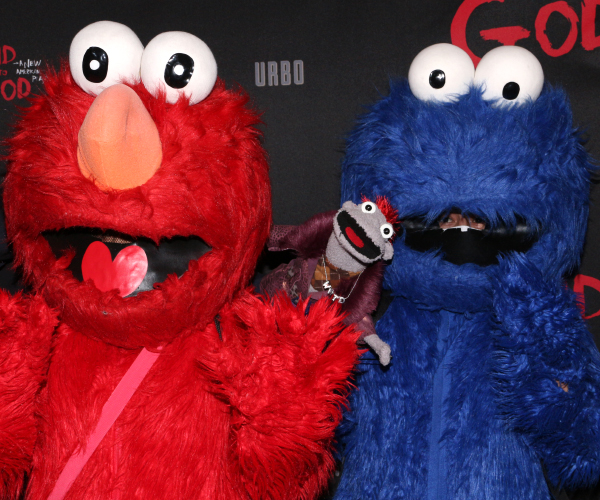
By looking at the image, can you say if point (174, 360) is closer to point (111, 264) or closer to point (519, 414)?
point (111, 264)

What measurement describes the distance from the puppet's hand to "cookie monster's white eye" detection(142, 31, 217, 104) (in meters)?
0.48

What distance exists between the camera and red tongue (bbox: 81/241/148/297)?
3.12 ft

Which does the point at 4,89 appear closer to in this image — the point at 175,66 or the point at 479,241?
the point at 175,66

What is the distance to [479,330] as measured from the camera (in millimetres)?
1102

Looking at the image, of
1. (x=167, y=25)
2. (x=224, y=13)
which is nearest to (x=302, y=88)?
(x=224, y=13)

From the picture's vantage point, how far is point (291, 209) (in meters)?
1.54

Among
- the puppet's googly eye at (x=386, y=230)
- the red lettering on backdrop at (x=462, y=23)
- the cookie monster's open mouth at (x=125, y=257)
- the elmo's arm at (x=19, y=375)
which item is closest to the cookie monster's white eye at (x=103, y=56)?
the cookie monster's open mouth at (x=125, y=257)

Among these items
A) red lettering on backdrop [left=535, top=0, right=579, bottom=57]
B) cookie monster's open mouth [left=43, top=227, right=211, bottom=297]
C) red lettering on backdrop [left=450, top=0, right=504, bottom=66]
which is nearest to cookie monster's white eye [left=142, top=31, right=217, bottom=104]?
cookie monster's open mouth [left=43, top=227, right=211, bottom=297]

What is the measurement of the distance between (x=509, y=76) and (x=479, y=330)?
450 mm

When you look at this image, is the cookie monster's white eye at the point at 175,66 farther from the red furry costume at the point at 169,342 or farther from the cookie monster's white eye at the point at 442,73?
the cookie monster's white eye at the point at 442,73

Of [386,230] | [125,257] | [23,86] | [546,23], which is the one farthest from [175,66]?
[546,23]

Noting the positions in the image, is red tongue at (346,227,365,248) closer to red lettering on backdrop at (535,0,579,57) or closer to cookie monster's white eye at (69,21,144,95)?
cookie monster's white eye at (69,21,144,95)

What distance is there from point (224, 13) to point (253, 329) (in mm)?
924

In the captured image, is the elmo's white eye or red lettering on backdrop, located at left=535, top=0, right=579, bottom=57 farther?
red lettering on backdrop, located at left=535, top=0, right=579, bottom=57
